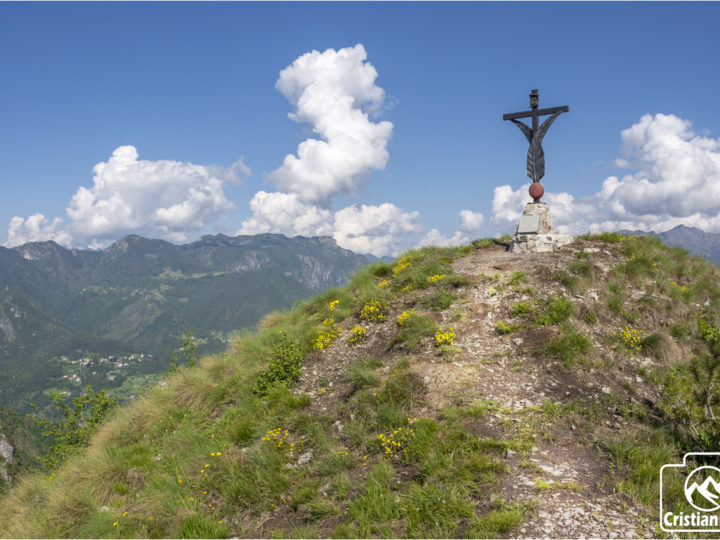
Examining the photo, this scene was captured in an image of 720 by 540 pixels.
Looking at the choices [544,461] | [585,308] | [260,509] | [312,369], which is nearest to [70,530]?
[260,509]

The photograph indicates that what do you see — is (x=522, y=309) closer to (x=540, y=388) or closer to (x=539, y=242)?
(x=540, y=388)

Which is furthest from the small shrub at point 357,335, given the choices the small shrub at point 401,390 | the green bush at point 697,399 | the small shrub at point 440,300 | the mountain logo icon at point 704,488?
the mountain logo icon at point 704,488

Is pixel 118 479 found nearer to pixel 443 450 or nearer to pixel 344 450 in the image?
pixel 344 450

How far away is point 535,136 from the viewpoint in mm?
19484

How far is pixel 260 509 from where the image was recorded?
731 centimetres

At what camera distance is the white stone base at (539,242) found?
58.1 feet

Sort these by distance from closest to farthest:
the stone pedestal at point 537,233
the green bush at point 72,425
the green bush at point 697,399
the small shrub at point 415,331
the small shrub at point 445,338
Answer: the green bush at point 697,399 < the small shrub at point 445,338 < the small shrub at point 415,331 < the green bush at point 72,425 < the stone pedestal at point 537,233

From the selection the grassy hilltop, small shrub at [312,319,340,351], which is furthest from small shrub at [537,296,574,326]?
small shrub at [312,319,340,351]

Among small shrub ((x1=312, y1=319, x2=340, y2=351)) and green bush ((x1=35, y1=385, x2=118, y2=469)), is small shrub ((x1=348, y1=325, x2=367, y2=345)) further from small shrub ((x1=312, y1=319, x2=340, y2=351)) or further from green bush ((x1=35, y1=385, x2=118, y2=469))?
green bush ((x1=35, y1=385, x2=118, y2=469))

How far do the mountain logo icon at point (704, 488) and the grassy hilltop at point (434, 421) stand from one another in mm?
325

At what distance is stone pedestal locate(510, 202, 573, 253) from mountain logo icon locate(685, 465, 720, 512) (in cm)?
1216

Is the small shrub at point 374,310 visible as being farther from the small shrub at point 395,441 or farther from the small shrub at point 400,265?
the small shrub at point 395,441

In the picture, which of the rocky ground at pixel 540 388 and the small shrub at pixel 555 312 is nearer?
the rocky ground at pixel 540 388

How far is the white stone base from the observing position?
698 inches
